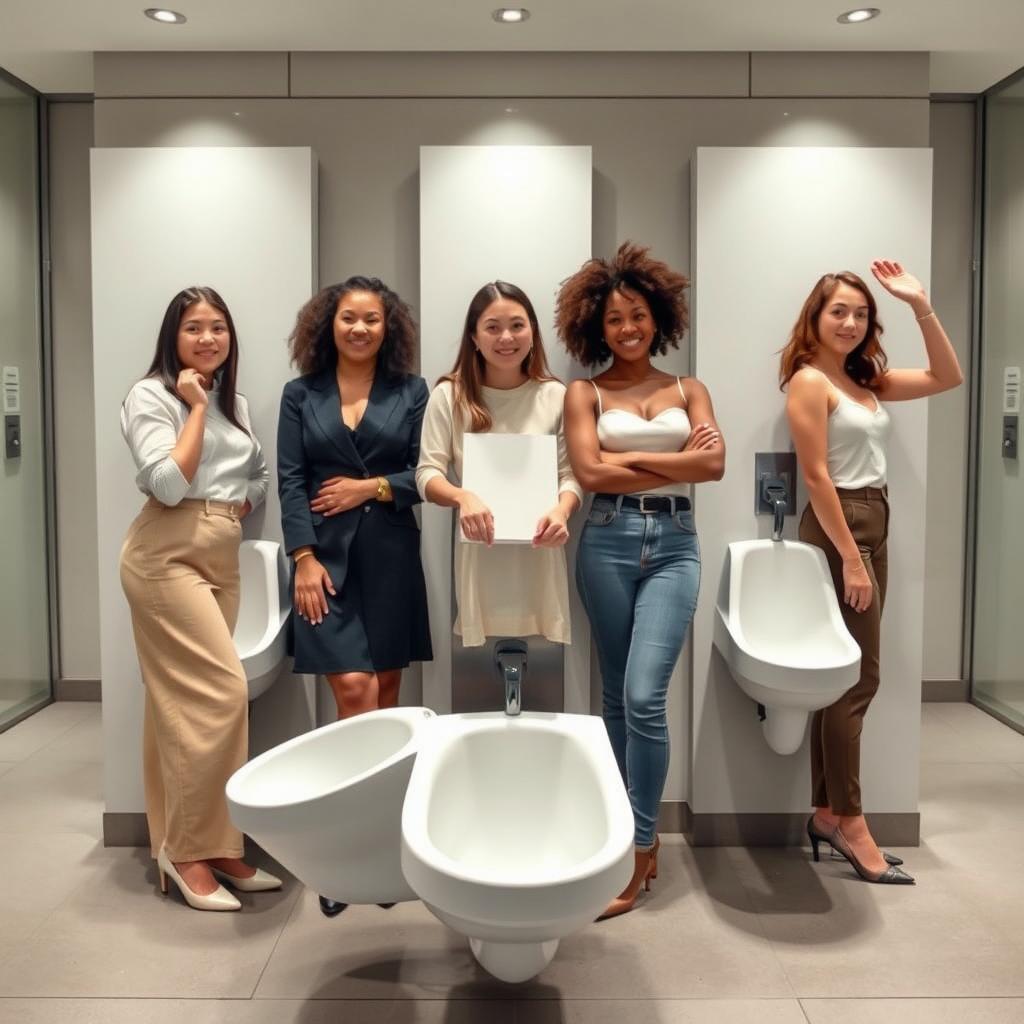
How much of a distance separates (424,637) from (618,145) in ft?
5.49

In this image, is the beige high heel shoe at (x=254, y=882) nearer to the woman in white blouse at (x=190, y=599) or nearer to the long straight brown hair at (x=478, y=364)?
the woman in white blouse at (x=190, y=599)

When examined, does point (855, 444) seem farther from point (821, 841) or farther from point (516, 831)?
point (516, 831)

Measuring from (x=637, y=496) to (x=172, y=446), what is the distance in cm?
129

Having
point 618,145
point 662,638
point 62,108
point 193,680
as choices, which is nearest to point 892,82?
point 618,145

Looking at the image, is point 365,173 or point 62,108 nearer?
point 365,173

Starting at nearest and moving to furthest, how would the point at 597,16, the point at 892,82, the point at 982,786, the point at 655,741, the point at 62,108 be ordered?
1. the point at 655,741
2. the point at 597,16
3. the point at 892,82
4. the point at 982,786
5. the point at 62,108

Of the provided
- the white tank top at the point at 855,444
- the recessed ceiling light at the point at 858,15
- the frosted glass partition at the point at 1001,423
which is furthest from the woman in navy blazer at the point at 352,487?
the frosted glass partition at the point at 1001,423

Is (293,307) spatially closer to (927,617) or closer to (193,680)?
(193,680)

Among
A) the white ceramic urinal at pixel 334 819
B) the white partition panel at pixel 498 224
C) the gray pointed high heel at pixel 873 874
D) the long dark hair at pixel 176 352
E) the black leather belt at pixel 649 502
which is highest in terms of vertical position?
the white partition panel at pixel 498 224

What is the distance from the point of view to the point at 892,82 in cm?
340

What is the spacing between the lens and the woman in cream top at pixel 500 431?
299 cm

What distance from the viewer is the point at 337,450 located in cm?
306

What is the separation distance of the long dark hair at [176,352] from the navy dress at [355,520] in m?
0.17

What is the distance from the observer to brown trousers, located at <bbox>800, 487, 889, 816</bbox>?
124 inches
